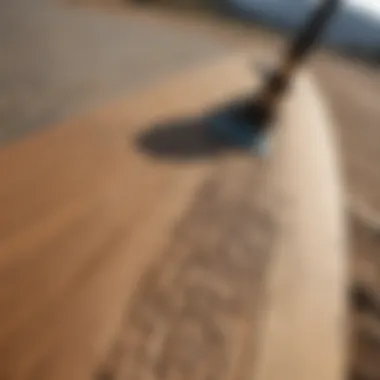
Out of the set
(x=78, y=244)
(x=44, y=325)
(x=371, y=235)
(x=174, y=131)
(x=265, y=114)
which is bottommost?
(x=44, y=325)

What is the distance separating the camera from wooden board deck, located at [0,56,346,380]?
70cm

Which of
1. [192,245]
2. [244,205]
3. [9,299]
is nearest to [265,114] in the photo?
[244,205]

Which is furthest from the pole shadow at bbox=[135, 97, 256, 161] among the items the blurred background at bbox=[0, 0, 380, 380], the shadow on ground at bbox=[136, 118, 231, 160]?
the blurred background at bbox=[0, 0, 380, 380]

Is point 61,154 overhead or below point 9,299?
overhead

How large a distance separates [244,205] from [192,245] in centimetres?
18

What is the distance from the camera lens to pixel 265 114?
51.8 inches

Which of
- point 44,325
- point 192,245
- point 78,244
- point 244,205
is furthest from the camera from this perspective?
point 244,205

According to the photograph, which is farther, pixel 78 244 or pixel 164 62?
pixel 164 62

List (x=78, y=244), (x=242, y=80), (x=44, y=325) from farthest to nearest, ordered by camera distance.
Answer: (x=242, y=80)
(x=78, y=244)
(x=44, y=325)

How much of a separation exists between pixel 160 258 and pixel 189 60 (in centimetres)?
91

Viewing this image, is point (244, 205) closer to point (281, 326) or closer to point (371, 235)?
point (281, 326)

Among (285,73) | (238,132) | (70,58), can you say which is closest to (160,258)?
(238,132)

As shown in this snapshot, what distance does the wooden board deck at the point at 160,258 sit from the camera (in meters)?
0.70

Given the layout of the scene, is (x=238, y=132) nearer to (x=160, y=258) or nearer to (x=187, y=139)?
(x=187, y=139)
